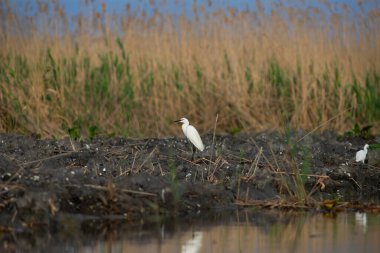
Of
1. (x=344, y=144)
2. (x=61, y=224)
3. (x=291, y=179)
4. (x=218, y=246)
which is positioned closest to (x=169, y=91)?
(x=344, y=144)

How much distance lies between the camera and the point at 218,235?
499 cm

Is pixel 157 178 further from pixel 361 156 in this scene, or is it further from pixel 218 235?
Result: pixel 361 156

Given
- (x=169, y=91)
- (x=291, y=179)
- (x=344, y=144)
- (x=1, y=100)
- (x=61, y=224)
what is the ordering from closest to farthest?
(x=61, y=224) < (x=291, y=179) < (x=344, y=144) < (x=1, y=100) < (x=169, y=91)

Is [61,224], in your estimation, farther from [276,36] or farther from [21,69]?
[276,36]

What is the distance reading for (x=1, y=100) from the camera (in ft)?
36.4

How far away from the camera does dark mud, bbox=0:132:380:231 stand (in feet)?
18.2

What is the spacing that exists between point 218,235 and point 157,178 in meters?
1.28

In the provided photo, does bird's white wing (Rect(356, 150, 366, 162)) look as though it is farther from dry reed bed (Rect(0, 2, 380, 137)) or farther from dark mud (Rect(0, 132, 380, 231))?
dry reed bed (Rect(0, 2, 380, 137))

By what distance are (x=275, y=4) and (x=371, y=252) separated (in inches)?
357

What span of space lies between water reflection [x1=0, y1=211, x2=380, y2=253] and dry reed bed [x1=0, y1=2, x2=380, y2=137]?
17.6 ft

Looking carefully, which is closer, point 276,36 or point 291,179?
point 291,179

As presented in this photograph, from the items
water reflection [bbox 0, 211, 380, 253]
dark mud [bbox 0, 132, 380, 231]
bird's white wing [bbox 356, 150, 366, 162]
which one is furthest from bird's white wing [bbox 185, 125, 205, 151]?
water reflection [bbox 0, 211, 380, 253]

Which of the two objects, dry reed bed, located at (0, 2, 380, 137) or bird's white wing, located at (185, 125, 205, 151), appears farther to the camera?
dry reed bed, located at (0, 2, 380, 137)

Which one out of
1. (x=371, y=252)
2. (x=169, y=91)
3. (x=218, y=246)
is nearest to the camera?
(x=371, y=252)
